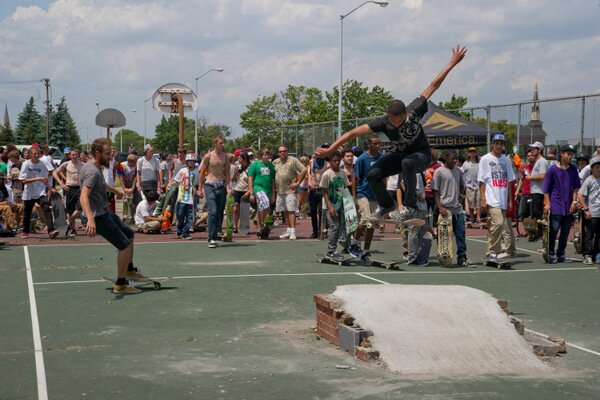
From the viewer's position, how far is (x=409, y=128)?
31.0ft

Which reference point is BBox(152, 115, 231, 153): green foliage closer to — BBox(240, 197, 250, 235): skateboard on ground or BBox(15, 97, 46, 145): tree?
BBox(15, 97, 46, 145): tree

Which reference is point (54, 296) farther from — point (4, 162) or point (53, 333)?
point (4, 162)

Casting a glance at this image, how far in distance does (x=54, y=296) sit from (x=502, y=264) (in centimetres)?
774

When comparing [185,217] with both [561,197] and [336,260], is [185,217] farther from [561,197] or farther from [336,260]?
[561,197]

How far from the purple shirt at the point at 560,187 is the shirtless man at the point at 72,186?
34.2ft

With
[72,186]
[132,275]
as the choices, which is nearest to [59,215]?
[72,186]

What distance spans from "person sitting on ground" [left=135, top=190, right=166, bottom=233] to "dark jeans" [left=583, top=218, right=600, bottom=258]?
400 inches

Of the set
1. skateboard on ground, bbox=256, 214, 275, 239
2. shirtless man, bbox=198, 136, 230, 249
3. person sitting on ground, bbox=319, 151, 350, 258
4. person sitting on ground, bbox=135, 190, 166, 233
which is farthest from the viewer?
person sitting on ground, bbox=135, 190, 166, 233

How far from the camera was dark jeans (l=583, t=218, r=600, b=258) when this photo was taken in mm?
14734

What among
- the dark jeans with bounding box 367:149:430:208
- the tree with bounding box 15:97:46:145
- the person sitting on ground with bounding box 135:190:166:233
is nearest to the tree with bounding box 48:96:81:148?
the tree with bounding box 15:97:46:145

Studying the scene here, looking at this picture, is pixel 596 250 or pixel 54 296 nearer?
pixel 54 296

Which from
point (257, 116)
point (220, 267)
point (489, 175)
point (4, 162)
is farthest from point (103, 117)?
point (257, 116)

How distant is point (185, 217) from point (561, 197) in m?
8.50

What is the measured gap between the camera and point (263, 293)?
11.0m
